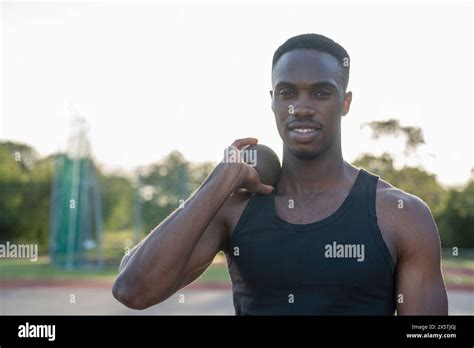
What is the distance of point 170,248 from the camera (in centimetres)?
244

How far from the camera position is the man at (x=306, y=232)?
2.44 metres

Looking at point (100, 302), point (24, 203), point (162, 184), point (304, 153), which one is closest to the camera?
point (304, 153)

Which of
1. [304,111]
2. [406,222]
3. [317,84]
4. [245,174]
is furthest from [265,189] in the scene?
[406,222]

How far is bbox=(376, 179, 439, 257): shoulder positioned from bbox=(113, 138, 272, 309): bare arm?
1.94ft

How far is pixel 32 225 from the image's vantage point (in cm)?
4431

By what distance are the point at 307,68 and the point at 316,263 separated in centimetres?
76

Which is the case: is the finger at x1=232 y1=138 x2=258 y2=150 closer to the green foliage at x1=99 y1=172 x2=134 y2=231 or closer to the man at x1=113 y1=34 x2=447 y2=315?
the man at x1=113 y1=34 x2=447 y2=315

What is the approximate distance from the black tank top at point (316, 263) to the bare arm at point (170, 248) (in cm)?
22

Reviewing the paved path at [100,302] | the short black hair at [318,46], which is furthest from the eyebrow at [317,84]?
the paved path at [100,302]

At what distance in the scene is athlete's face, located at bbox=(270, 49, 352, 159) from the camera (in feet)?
8.38

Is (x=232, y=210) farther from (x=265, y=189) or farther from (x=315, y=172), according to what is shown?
(x=315, y=172)

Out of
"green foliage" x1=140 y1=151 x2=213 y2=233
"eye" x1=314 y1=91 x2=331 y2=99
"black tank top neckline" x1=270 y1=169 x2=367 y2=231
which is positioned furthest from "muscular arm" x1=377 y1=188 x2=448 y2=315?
"green foliage" x1=140 y1=151 x2=213 y2=233

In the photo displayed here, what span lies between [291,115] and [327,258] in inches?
22.9
